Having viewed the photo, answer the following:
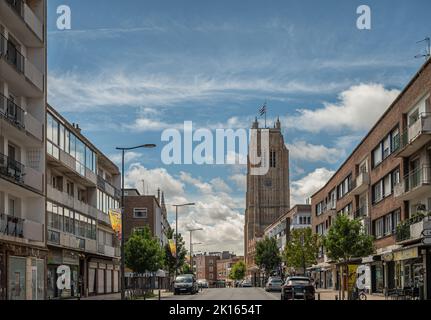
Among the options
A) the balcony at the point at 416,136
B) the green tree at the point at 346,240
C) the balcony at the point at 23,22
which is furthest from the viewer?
the green tree at the point at 346,240

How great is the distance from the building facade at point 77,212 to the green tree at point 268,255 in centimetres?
5914

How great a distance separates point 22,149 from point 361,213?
38.6 m

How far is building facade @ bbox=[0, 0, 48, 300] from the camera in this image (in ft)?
113

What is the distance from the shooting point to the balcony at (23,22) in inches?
1362

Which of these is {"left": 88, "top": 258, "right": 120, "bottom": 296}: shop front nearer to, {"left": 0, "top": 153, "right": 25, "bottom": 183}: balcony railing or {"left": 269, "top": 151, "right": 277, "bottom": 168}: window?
{"left": 0, "top": 153, "right": 25, "bottom": 183}: balcony railing

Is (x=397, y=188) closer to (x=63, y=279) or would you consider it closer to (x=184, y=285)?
(x=63, y=279)

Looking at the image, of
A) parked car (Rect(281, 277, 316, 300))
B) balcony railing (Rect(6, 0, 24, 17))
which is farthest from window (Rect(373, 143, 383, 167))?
balcony railing (Rect(6, 0, 24, 17))

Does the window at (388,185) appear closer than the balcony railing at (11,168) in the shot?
No

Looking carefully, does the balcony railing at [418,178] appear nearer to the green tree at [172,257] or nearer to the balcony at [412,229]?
the balcony at [412,229]

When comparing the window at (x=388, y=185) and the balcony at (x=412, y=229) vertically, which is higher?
the window at (x=388, y=185)

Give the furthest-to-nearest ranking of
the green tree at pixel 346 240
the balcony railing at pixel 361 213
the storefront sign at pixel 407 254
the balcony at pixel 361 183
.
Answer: the balcony railing at pixel 361 213 → the balcony at pixel 361 183 → the green tree at pixel 346 240 → the storefront sign at pixel 407 254

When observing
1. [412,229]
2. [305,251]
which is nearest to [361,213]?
[305,251]

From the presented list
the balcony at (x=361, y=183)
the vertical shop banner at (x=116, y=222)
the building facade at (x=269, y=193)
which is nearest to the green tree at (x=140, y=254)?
the vertical shop banner at (x=116, y=222)
